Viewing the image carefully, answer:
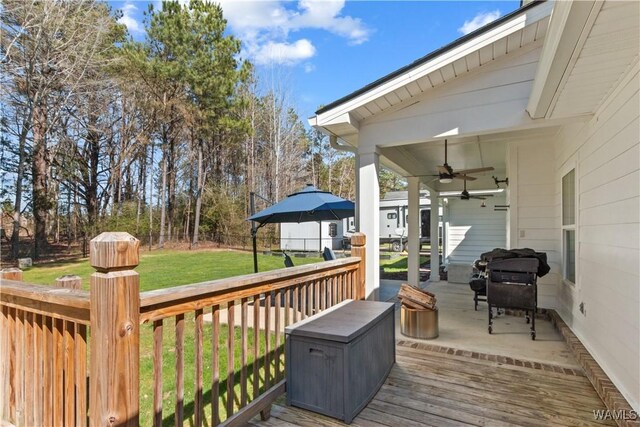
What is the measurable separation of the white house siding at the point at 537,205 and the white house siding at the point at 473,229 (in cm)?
538

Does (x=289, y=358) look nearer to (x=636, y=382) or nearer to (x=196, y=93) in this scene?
(x=636, y=382)

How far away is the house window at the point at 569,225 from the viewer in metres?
3.93

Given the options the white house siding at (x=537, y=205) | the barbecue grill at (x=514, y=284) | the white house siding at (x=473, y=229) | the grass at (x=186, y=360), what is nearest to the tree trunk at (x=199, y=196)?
the grass at (x=186, y=360)

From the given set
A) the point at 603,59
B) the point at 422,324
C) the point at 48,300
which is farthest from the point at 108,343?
the point at 422,324

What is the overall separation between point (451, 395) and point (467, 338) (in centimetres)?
155

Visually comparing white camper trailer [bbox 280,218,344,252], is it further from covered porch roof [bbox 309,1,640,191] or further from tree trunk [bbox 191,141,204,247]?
covered porch roof [bbox 309,1,640,191]

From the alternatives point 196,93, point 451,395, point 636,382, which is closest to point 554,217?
point 636,382

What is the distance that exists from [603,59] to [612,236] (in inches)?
54.1

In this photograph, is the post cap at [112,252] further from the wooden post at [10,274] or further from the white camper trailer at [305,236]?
the white camper trailer at [305,236]

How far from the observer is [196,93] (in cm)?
1608

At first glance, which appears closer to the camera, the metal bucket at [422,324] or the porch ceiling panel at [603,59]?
the porch ceiling panel at [603,59]

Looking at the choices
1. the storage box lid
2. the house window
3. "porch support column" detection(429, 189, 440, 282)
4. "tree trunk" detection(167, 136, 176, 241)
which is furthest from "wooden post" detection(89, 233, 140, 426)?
"tree trunk" detection(167, 136, 176, 241)

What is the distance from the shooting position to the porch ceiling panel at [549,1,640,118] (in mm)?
1613

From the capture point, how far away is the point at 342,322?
2520mm
